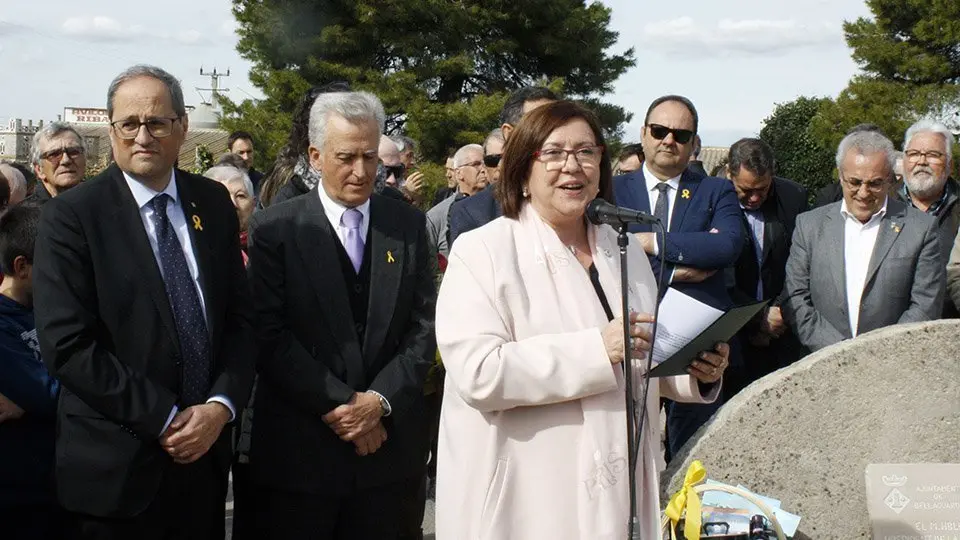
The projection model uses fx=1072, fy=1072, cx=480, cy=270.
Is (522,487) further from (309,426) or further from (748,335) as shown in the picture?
(748,335)

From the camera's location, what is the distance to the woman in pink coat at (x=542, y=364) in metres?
3.20

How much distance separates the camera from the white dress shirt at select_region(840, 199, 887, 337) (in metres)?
5.54

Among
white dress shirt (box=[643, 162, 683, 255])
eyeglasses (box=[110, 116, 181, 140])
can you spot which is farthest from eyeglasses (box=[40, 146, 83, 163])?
white dress shirt (box=[643, 162, 683, 255])

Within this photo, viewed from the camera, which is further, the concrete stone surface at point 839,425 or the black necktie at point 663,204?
the black necktie at point 663,204

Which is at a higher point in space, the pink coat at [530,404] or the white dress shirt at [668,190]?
the white dress shirt at [668,190]

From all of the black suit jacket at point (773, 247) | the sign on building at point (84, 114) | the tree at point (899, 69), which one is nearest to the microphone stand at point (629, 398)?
the black suit jacket at point (773, 247)

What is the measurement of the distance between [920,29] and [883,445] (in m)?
28.1

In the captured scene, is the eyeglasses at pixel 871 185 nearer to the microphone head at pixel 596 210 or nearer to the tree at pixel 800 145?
the microphone head at pixel 596 210

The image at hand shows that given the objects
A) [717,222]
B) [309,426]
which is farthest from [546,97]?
[309,426]

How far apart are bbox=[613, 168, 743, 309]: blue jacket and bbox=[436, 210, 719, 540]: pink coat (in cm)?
174

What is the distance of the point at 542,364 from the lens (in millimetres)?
3180

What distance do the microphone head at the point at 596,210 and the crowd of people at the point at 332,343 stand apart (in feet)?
0.44

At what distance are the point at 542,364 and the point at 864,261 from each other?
9.91 ft

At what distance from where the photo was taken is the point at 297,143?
5.04 m
